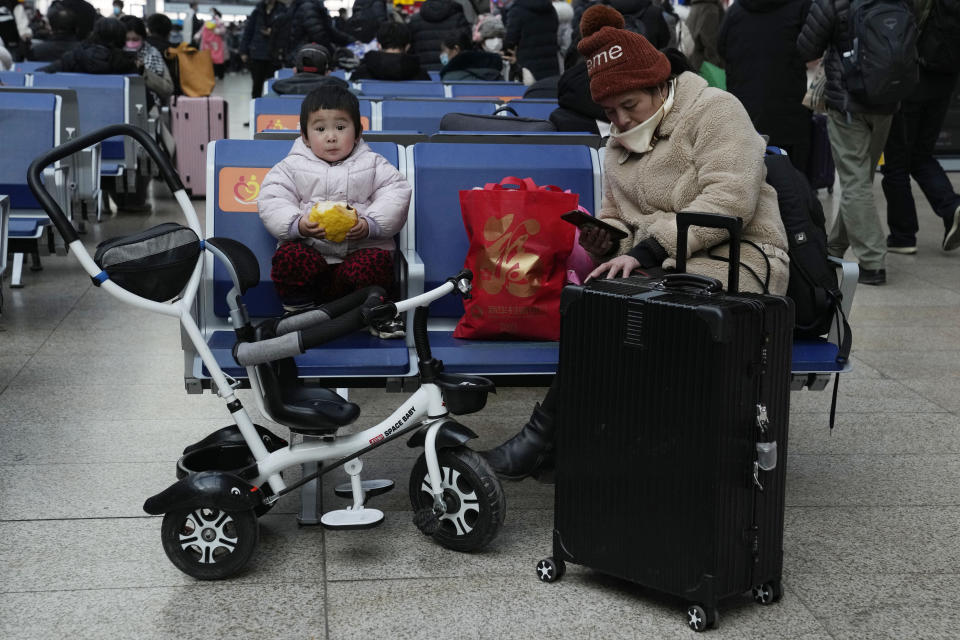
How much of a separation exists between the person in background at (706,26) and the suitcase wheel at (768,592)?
7.25m

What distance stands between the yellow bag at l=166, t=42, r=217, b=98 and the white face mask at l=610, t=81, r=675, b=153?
11.3m

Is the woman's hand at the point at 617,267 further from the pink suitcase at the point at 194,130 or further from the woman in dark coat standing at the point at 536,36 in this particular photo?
the woman in dark coat standing at the point at 536,36

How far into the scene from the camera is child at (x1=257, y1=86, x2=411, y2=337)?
4.37m

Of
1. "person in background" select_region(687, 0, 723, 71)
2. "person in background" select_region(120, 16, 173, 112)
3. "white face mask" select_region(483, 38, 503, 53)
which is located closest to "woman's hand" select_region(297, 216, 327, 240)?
"person in background" select_region(687, 0, 723, 71)

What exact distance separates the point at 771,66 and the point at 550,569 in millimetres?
5795

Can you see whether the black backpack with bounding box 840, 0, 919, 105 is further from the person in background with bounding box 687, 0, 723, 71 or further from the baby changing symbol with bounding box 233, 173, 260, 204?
the baby changing symbol with bounding box 233, 173, 260, 204

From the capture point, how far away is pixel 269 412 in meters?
3.71

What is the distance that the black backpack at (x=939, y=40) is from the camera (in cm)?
829

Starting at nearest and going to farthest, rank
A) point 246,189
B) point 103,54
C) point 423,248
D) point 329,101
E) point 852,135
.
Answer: point 329,101, point 246,189, point 423,248, point 852,135, point 103,54

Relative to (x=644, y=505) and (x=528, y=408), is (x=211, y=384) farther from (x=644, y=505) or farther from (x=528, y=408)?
(x=528, y=408)

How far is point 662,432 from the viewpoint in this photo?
3.23 meters

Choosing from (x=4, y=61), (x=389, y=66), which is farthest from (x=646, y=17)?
(x=4, y=61)

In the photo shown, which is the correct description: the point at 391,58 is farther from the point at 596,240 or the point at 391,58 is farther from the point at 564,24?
the point at 596,240

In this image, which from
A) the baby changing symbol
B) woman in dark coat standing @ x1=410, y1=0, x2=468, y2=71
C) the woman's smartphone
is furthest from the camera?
woman in dark coat standing @ x1=410, y1=0, x2=468, y2=71
